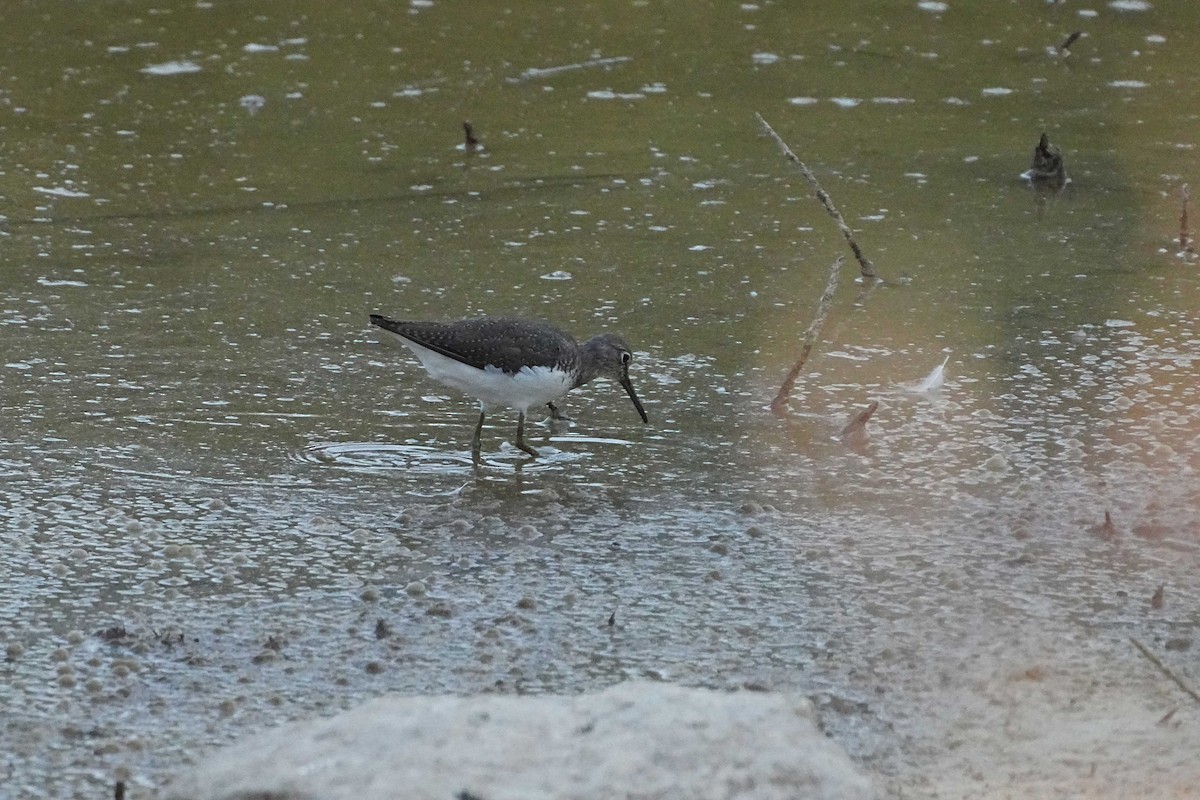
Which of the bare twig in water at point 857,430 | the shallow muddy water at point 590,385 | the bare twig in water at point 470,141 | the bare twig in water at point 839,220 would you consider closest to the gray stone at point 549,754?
the shallow muddy water at point 590,385

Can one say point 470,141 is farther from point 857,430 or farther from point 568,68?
point 857,430

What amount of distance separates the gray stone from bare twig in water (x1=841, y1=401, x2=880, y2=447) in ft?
8.84

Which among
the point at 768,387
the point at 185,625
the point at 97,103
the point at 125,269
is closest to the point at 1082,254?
the point at 768,387

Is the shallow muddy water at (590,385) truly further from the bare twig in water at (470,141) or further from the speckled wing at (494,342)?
the speckled wing at (494,342)

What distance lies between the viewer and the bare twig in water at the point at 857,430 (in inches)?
245

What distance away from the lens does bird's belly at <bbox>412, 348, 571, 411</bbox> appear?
6121 millimetres

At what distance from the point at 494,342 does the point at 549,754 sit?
9.66 ft

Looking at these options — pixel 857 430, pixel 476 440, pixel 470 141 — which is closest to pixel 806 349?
pixel 857 430

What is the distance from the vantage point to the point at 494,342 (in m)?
6.17

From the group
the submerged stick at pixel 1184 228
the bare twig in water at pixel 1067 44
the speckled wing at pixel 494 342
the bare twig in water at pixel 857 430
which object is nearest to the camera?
the speckled wing at pixel 494 342

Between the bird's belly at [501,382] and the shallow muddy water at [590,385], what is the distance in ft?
0.74

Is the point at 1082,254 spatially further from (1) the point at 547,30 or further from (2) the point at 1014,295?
(1) the point at 547,30

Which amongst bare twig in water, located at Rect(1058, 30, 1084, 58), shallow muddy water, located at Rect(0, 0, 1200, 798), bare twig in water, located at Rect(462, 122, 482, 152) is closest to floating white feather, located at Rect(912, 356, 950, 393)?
shallow muddy water, located at Rect(0, 0, 1200, 798)

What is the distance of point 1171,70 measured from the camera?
443 inches
